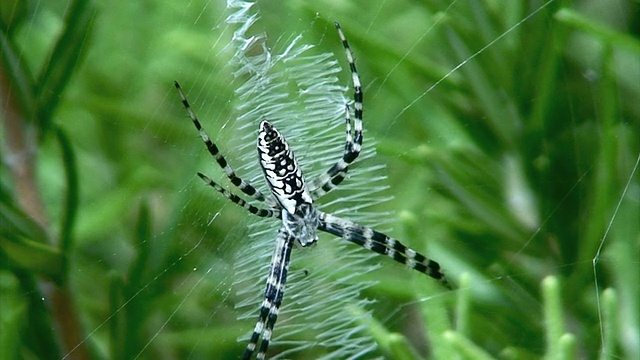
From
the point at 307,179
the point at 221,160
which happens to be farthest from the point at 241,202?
the point at 307,179

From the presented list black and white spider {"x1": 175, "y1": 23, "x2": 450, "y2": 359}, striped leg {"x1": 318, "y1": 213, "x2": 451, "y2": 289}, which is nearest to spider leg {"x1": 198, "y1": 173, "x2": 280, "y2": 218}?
black and white spider {"x1": 175, "y1": 23, "x2": 450, "y2": 359}

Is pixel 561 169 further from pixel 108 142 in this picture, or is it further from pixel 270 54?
pixel 108 142

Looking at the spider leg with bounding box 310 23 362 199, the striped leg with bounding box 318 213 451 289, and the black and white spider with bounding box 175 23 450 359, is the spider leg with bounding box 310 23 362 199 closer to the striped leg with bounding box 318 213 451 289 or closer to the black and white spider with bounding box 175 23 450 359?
the black and white spider with bounding box 175 23 450 359

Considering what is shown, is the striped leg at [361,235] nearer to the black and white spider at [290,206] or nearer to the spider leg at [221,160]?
the black and white spider at [290,206]

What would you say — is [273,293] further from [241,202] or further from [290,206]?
[241,202]

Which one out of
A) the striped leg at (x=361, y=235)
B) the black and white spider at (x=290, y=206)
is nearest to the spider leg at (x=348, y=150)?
the black and white spider at (x=290, y=206)

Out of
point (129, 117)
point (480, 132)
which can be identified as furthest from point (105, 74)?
point (480, 132)
